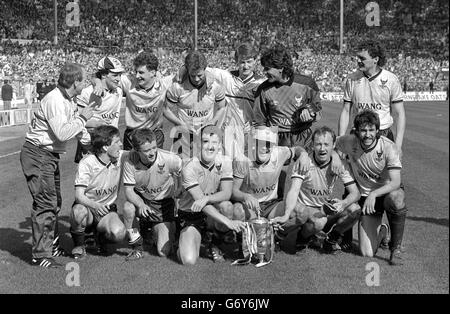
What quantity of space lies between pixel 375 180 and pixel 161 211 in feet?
7.83

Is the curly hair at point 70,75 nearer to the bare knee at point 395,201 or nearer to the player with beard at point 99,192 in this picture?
the player with beard at point 99,192

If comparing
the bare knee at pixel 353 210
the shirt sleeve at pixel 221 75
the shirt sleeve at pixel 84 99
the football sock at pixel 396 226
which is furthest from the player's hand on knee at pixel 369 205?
the shirt sleeve at pixel 84 99

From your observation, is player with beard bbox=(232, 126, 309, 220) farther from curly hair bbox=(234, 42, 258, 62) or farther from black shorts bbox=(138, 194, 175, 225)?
curly hair bbox=(234, 42, 258, 62)

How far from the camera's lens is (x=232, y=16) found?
54.9 m

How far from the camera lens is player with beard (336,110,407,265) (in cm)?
616

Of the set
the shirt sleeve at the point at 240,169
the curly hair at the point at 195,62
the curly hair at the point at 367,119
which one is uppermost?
the curly hair at the point at 195,62

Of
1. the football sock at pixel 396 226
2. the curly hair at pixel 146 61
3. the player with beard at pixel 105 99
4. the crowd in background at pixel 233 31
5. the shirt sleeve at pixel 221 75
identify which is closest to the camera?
→ the football sock at pixel 396 226

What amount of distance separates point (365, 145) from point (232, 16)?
50.2m

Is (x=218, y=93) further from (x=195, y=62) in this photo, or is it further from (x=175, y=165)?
(x=175, y=165)

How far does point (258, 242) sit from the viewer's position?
5992mm

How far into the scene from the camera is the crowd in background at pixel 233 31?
148 ft

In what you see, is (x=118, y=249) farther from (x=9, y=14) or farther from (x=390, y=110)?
(x=9, y=14)

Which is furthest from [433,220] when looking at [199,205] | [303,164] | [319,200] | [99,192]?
[99,192]

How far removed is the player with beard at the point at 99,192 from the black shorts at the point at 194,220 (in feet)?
2.19
